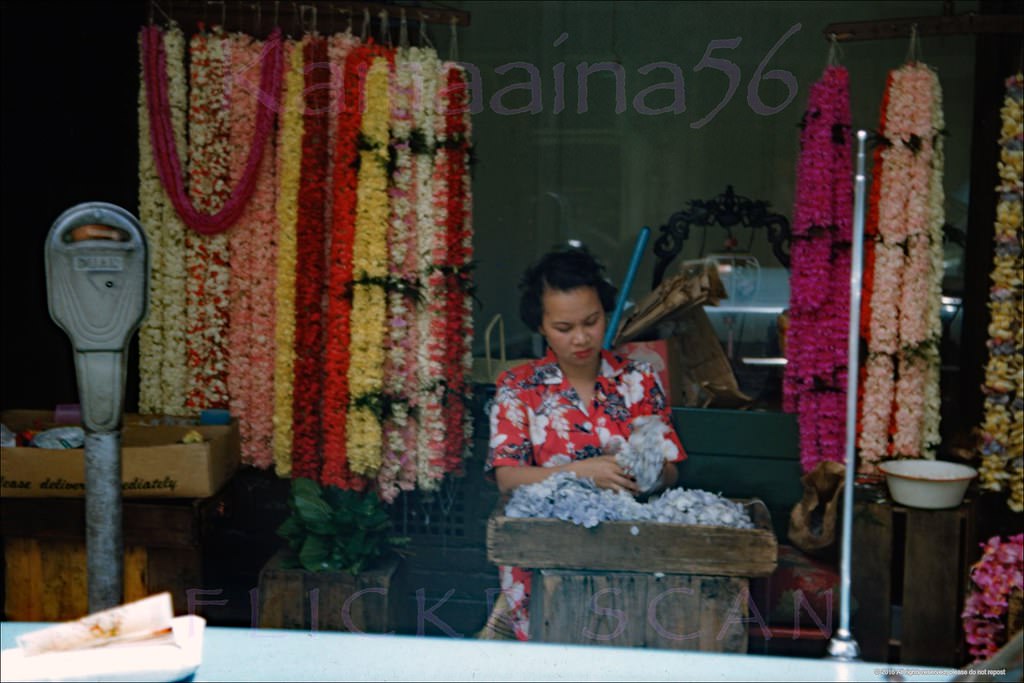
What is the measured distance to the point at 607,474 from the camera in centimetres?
312

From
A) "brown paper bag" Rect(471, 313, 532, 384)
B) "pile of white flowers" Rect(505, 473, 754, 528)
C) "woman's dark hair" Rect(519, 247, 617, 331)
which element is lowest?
"pile of white flowers" Rect(505, 473, 754, 528)

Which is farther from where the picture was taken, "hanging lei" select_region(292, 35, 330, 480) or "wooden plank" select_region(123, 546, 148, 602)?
"hanging lei" select_region(292, 35, 330, 480)

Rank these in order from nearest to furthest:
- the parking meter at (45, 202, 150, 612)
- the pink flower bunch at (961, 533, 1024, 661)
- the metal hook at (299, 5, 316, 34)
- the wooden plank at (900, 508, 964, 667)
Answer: the parking meter at (45, 202, 150, 612), the pink flower bunch at (961, 533, 1024, 661), the wooden plank at (900, 508, 964, 667), the metal hook at (299, 5, 316, 34)

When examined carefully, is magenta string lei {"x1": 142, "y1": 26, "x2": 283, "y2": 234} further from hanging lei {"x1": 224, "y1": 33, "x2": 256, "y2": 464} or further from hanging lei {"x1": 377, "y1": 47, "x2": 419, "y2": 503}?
hanging lei {"x1": 377, "y1": 47, "x2": 419, "y2": 503}

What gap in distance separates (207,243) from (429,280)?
0.93m

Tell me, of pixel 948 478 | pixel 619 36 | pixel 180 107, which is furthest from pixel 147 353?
pixel 948 478

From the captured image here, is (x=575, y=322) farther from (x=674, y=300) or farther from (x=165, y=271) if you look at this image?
(x=165, y=271)

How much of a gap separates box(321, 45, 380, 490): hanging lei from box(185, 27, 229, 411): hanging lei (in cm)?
49

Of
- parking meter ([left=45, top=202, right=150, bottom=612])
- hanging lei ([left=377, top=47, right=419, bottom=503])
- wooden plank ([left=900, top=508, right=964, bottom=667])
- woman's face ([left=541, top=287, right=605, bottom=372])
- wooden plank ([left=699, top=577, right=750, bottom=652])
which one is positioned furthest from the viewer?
hanging lei ([left=377, top=47, right=419, bottom=503])

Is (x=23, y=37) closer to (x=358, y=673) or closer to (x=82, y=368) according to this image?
(x=82, y=368)

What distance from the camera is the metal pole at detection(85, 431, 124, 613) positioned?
73.5 inches

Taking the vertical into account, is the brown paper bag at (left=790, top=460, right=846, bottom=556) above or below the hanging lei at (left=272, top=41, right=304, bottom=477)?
below

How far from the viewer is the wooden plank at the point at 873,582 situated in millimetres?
3582

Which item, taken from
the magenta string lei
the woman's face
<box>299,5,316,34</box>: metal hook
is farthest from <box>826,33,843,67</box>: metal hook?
the magenta string lei
